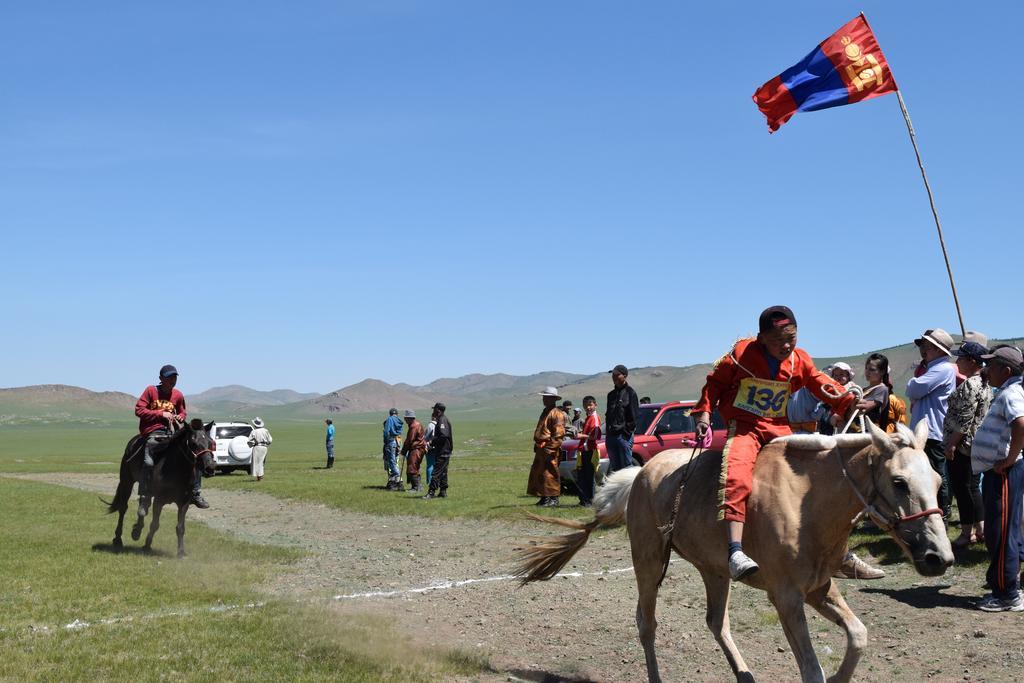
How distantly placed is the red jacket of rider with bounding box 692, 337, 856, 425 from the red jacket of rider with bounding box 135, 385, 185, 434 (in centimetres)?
966

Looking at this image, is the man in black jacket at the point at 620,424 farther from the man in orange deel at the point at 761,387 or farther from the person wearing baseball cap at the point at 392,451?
the man in orange deel at the point at 761,387

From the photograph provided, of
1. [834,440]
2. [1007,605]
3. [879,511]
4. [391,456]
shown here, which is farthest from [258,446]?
[879,511]

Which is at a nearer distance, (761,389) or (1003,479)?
(761,389)

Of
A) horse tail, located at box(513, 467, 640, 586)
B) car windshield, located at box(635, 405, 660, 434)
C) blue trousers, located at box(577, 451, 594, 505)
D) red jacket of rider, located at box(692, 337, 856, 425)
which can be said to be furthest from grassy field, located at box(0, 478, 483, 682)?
car windshield, located at box(635, 405, 660, 434)

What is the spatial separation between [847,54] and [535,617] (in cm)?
754

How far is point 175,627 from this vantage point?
8492 millimetres

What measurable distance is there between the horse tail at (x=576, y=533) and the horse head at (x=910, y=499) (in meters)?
2.36

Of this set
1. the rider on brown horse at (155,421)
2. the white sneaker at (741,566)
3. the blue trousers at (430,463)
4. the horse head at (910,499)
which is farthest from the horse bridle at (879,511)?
the blue trousers at (430,463)

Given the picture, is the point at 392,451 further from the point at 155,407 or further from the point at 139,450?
the point at 155,407

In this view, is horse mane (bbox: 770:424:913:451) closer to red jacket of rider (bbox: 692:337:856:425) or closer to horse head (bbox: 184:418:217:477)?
red jacket of rider (bbox: 692:337:856:425)

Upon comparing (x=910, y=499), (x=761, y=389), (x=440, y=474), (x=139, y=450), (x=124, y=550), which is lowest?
(x=124, y=550)

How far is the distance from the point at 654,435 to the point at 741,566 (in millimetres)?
15945

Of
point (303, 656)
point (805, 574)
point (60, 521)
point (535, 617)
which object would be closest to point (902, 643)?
point (805, 574)

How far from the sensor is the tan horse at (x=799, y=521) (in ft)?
17.9
